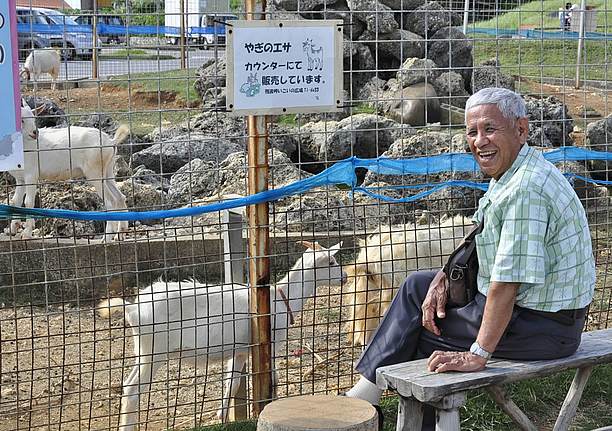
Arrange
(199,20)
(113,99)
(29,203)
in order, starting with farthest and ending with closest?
(113,99)
(29,203)
(199,20)

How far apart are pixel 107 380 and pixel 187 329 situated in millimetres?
1187

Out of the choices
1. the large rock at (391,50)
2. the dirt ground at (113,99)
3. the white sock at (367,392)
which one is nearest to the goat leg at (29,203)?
the dirt ground at (113,99)

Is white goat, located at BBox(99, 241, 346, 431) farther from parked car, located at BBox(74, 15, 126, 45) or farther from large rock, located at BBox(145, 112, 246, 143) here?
large rock, located at BBox(145, 112, 246, 143)

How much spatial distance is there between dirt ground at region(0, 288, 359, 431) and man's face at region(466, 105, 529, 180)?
172 cm

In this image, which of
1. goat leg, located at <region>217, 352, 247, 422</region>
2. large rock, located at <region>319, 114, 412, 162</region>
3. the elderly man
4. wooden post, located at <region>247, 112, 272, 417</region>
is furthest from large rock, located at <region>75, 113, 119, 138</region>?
the elderly man

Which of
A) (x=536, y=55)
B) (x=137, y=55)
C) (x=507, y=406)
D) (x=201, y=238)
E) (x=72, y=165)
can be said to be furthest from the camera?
(x=536, y=55)

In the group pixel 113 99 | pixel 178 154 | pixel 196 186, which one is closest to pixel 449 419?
pixel 196 186

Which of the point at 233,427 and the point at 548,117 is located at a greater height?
the point at 548,117

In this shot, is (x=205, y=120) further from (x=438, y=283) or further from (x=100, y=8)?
(x=438, y=283)

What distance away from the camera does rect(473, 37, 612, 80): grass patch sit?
6.09 meters

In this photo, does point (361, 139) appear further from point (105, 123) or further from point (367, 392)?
point (367, 392)

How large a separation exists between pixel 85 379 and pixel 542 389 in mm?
2923

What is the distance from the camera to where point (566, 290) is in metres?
3.97

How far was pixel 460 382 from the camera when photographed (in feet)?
12.4
